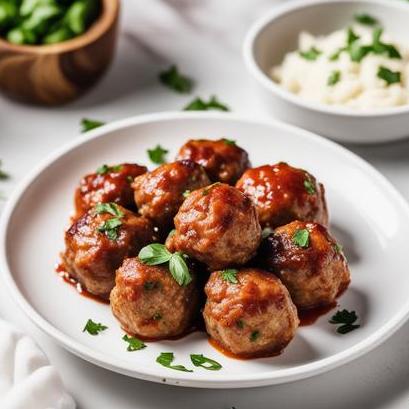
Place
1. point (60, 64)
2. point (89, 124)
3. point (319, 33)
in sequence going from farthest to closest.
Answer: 1. point (319, 33)
2. point (60, 64)
3. point (89, 124)

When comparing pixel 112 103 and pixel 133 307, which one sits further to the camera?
pixel 112 103

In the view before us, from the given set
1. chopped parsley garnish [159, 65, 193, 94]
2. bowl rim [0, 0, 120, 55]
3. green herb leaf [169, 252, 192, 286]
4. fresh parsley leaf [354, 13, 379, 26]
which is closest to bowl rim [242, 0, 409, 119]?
fresh parsley leaf [354, 13, 379, 26]

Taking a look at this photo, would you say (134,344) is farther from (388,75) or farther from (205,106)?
(388,75)

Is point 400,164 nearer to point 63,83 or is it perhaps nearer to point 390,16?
point 390,16

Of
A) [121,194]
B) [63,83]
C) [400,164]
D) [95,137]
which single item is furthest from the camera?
[63,83]

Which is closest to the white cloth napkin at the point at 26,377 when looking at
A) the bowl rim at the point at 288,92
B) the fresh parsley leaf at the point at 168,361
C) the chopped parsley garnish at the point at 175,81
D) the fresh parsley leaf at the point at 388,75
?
the fresh parsley leaf at the point at 168,361

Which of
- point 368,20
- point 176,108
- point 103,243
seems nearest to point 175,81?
point 176,108

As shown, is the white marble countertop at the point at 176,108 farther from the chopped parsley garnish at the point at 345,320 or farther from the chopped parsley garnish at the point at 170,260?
the chopped parsley garnish at the point at 170,260

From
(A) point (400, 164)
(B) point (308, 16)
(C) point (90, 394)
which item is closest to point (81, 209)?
(C) point (90, 394)
